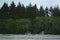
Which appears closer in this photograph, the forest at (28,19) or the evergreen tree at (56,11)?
the forest at (28,19)

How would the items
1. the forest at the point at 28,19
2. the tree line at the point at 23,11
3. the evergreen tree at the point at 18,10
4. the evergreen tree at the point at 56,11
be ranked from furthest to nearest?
1. the evergreen tree at the point at 18,10
2. the tree line at the point at 23,11
3. the evergreen tree at the point at 56,11
4. the forest at the point at 28,19

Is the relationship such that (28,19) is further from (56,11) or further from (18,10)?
(56,11)

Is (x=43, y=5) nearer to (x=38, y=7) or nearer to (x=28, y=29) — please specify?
(x=38, y=7)

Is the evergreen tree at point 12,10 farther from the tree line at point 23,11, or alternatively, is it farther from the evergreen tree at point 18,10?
the evergreen tree at point 18,10

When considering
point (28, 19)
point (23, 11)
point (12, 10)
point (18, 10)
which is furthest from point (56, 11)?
point (12, 10)

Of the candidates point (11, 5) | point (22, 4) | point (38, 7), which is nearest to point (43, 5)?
point (38, 7)

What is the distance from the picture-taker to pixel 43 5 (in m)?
12.0

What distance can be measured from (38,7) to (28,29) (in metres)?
1.83

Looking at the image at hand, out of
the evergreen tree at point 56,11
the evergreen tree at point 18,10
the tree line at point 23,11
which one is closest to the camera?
the evergreen tree at point 56,11

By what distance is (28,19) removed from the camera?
38.5ft

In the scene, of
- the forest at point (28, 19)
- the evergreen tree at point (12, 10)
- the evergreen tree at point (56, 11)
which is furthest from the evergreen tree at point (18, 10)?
the evergreen tree at point (56, 11)

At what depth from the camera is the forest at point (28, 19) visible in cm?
1098

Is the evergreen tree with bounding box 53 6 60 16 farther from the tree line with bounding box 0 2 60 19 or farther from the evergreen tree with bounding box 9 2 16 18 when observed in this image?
the evergreen tree with bounding box 9 2 16 18

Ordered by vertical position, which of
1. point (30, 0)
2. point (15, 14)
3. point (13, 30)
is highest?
point (30, 0)
